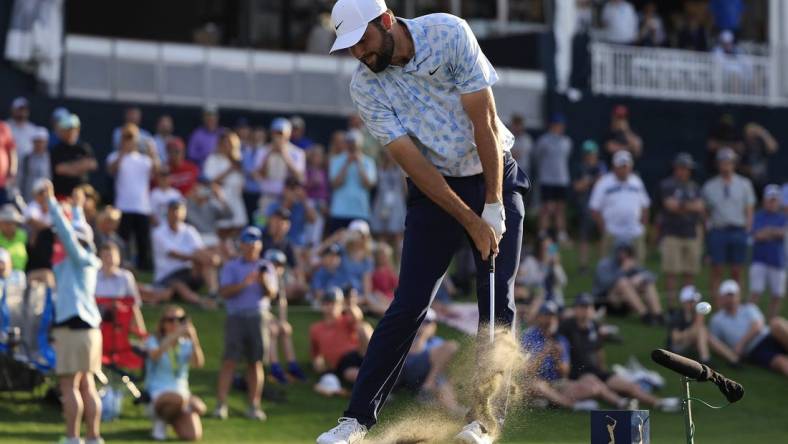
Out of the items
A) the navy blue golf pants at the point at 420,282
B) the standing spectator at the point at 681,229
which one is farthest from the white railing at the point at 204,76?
the navy blue golf pants at the point at 420,282

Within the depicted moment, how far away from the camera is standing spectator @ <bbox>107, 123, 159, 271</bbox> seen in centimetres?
1870

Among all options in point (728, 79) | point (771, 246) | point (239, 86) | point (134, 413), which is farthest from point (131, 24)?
point (134, 413)

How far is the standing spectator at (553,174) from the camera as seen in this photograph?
938 inches

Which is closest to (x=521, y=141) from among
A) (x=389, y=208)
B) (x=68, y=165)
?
(x=389, y=208)

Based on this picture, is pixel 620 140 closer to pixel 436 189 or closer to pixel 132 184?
pixel 132 184

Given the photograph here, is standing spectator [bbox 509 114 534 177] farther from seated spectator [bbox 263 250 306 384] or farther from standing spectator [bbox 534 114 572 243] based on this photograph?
seated spectator [bbox 263 250 306 384]

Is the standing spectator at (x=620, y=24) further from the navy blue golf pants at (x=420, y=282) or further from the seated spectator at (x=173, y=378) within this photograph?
the navy blue golf pants at (x=420, y=282)

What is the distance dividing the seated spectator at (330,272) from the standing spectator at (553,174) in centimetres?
607

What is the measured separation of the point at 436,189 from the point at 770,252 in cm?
1370

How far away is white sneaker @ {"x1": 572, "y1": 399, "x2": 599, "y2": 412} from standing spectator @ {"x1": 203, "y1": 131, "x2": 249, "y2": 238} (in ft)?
17.5

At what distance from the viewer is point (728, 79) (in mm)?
29562

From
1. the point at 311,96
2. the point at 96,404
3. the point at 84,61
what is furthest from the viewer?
the point at 311,96

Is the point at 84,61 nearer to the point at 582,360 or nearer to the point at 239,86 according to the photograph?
the point at 239,86

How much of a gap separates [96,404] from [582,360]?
6.03 m
